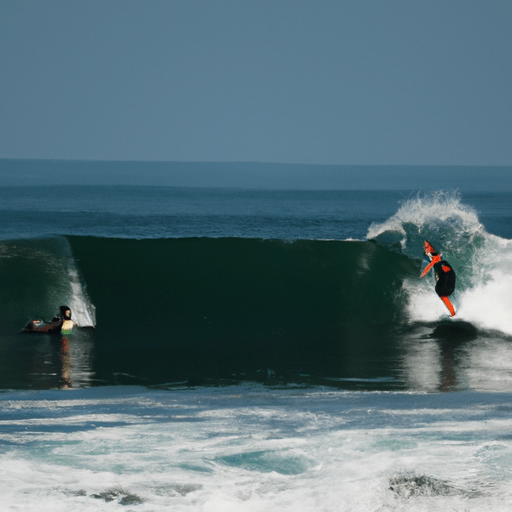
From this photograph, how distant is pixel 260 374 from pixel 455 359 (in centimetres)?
247

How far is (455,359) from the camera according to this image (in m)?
9.01

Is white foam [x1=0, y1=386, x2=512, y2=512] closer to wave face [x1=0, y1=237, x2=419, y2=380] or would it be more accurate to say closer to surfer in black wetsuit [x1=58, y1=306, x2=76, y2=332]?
wave face [x1=0, y1=237, x2=419, y2=380]

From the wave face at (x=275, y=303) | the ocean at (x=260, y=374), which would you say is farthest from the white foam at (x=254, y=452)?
the wave face at (x=275, y=303)

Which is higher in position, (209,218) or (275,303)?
(209,218)

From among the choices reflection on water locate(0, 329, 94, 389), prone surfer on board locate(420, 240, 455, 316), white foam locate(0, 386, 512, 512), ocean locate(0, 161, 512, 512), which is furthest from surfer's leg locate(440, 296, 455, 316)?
reflection on water locate(0, 329, 94, 389)

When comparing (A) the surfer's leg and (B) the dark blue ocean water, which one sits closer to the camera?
(A) the surfer's leg

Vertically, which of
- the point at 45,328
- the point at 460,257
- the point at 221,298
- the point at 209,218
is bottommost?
the point at 45,328

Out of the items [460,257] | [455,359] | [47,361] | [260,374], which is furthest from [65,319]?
[460,257]

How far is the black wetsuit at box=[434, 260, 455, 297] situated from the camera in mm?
11156

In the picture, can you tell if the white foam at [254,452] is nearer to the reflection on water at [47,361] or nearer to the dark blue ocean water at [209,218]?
the reflection on water at [47,361]

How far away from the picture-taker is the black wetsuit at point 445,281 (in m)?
11.2

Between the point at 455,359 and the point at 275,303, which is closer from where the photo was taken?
the point at 455,359

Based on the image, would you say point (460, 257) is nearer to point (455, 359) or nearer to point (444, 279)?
point (444, 279)

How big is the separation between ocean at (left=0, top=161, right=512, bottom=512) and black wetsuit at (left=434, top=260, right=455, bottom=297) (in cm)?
32
